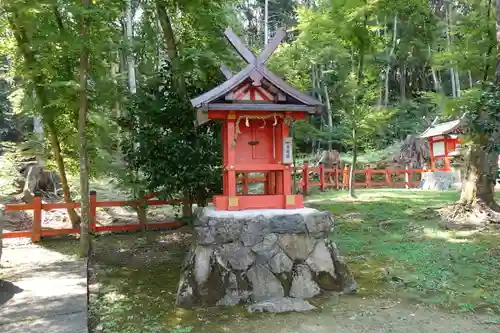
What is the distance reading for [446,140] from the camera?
17.1 metres

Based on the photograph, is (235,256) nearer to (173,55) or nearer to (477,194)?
(173,55)

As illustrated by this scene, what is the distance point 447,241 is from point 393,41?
71.9 feet

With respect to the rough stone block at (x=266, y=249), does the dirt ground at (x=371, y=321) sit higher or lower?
lower

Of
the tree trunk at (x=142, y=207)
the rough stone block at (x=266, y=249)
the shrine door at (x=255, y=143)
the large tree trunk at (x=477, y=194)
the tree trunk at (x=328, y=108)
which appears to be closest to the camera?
the rough stone block at (x=266, y=249)

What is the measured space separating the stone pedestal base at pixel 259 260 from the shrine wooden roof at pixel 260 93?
1671mm

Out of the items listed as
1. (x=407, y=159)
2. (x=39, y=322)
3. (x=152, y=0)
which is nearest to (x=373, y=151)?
(x=407, y=159)

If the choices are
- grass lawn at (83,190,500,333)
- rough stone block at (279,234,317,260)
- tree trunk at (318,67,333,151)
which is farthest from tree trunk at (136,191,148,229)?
tree trunk at (318,67,333,151)

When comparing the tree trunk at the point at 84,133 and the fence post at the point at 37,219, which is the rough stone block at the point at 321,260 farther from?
the fence post at the point at 37,219

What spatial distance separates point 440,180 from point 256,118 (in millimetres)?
14047

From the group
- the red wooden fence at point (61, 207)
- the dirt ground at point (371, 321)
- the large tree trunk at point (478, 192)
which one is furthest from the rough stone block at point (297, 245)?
the large tree trunk at point (478, 192)


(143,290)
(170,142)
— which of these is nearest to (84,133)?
(170,142)

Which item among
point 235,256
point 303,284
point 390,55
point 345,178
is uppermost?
point 390,55

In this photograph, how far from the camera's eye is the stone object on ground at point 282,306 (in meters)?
5.11

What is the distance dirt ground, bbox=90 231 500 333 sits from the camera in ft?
14.7
